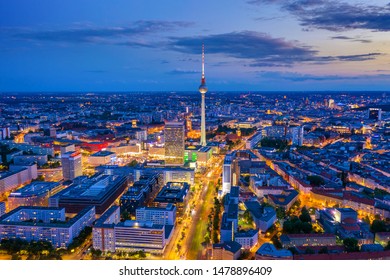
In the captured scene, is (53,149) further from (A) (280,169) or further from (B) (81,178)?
(A) (280,169)

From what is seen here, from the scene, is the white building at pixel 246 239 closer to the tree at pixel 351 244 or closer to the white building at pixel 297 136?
the tree at pixel 351 244

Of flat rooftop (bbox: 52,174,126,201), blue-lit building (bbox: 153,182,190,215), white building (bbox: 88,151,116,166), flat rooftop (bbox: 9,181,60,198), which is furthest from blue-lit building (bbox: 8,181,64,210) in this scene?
white building (bbox: 88,151,116,166)

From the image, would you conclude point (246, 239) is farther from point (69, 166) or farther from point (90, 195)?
point (69, 166)

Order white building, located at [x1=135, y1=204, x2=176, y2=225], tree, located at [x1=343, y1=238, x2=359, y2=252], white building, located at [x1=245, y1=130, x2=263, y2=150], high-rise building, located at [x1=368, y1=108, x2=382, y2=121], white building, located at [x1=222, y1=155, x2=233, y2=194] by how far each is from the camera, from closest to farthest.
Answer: tree, located at [x1=343, y1=238, x2=359, y2=252], white building, located at [x1=135, y1=204, x2=176, y2=225], white building, located at [x1=222, y1=155, x2=233, y2=194], white building, located at [x1=245, y1=130, x2=263, y2=150], high-rise building, located at [x1=368, y1=108, x2=382, y2=121]

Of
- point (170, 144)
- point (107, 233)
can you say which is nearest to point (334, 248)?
point (107, 233)

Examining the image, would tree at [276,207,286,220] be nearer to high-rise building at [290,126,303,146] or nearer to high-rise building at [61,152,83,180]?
high-rise building at [61,152,83,180]

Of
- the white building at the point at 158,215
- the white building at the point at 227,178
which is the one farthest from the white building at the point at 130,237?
the white building at the point at 227,178

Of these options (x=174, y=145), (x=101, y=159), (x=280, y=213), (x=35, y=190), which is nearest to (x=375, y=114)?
(x=174, y=145)

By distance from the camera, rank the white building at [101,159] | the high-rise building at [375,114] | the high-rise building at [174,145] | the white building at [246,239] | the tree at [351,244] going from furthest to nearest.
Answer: the high-rise building at [375,114] < the white building at [101,159] < the high-rise building at [174,145] < the white building at [246,239] < the tree at [351,244]
